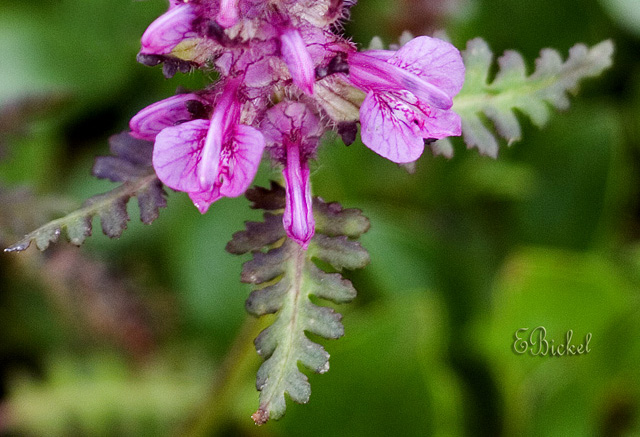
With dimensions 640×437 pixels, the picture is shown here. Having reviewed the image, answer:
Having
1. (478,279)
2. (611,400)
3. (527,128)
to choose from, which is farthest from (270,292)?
(527,128)

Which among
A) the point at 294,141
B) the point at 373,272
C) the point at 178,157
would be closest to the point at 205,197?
the point at 178,157

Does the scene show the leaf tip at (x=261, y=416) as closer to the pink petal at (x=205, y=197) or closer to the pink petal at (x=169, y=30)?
the pink petal at (x=205, y=197)

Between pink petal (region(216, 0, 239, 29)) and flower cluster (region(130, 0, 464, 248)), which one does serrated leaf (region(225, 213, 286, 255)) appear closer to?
flower cluster (region(130, 0, 464, 248))

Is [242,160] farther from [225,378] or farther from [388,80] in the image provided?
[225,378]

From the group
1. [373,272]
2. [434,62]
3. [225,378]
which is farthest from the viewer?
[373,272]

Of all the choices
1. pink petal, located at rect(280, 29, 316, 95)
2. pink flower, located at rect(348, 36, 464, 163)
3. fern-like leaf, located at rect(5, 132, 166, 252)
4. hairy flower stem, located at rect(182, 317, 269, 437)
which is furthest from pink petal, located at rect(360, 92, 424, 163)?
hairy flower stem, located at rect(182, 317, 269, 437)

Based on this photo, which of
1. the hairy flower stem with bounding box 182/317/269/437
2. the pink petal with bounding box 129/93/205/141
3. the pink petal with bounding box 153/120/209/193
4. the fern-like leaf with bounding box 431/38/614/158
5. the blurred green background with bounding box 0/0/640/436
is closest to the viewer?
the pink petal with bounding box 153/120/209/193

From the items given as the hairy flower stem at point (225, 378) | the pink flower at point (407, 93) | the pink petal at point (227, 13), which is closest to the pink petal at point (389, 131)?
the pink flower at point (407, 93)
